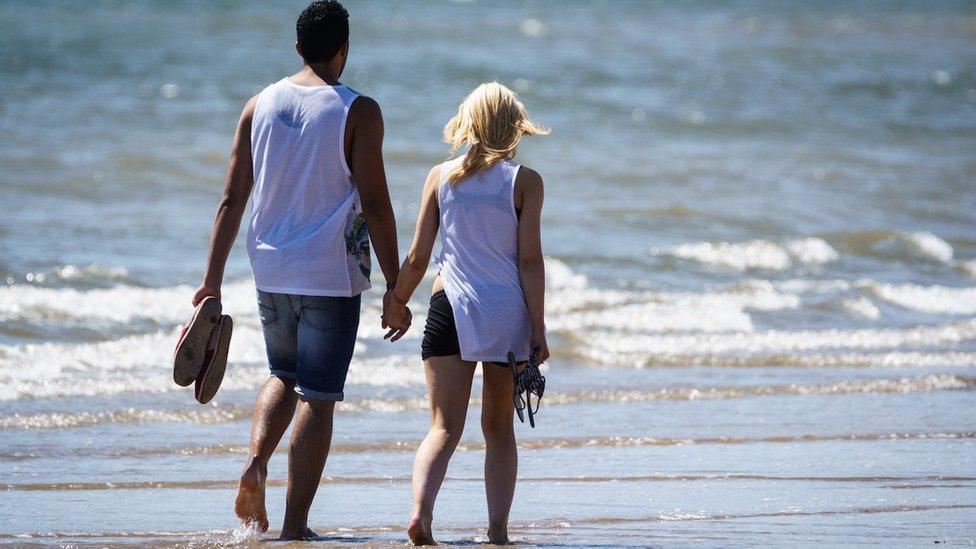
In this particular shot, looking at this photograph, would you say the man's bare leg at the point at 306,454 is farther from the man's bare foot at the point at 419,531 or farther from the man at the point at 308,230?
the man's bare foot at the point at 419,531

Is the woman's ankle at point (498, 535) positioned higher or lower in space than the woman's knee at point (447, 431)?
lower

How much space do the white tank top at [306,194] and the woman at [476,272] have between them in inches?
9.3

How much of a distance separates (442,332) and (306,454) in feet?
1.99

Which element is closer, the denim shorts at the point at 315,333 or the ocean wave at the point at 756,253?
the denim shorts at the point at 315,333

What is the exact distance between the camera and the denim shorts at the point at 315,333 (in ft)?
13.9

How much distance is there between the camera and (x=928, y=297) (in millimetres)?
10406

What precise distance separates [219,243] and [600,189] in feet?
36.2

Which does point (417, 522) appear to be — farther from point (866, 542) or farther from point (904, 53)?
point (904, 53)

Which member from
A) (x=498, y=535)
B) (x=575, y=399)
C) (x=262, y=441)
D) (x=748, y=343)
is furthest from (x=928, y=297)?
(x=262, y=441)

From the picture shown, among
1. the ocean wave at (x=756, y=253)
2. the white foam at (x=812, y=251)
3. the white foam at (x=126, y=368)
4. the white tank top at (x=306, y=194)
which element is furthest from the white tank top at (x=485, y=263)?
the white foam at (x=812, y=251)

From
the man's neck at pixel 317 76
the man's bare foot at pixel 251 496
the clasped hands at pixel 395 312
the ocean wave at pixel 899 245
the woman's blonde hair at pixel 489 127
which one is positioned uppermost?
the man's neck at pixel 317 76

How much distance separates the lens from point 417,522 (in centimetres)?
423

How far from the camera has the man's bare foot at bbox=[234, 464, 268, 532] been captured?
4.25m

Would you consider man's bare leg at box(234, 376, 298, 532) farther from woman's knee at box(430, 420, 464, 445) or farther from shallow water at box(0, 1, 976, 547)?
woman's knee at box(430, 420, 464, 445)
